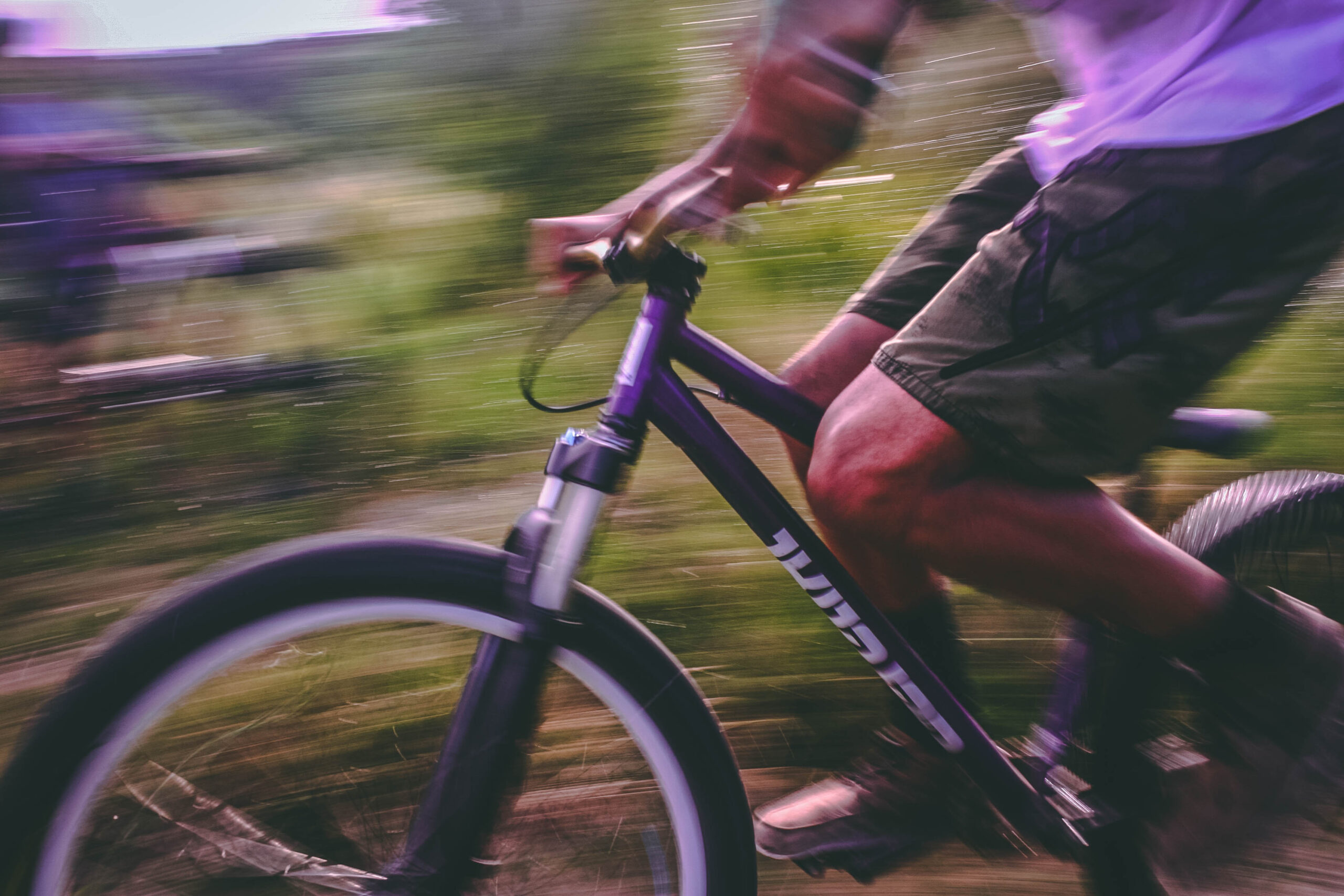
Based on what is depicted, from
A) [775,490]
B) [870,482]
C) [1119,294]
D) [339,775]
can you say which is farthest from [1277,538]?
[339,775]

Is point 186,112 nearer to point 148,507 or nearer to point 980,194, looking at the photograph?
point 148,507

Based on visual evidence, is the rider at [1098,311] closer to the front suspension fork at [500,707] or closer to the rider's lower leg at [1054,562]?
the rider's lower leg at [1054,562]

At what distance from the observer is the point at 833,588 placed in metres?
1.35

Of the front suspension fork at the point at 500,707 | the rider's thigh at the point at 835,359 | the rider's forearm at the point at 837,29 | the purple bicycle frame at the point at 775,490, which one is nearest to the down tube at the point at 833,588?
the purple bicycle frame at the point at 775,490

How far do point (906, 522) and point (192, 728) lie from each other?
105cm

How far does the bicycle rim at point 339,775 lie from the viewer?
118 cm

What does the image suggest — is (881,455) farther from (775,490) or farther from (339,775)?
(339,775)

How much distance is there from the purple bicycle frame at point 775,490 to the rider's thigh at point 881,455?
0.20ft

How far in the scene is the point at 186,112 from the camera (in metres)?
4.85

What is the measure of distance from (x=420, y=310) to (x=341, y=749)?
8.65ft

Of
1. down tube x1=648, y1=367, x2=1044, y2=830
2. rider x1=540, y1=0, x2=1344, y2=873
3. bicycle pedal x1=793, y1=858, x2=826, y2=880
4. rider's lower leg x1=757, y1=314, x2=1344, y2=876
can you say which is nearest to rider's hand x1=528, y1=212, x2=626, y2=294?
rider x1=540, y1=0, x2=1344, y2=873

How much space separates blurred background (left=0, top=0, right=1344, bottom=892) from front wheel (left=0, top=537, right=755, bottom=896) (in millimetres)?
245

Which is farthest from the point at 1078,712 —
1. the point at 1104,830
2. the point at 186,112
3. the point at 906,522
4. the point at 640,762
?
the point at 186,112

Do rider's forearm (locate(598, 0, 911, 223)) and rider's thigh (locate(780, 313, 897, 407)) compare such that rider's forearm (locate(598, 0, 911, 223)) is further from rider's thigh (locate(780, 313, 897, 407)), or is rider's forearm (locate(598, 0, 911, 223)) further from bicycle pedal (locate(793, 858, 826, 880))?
bicycle pedal (locate(793, 858, 826, 880))
